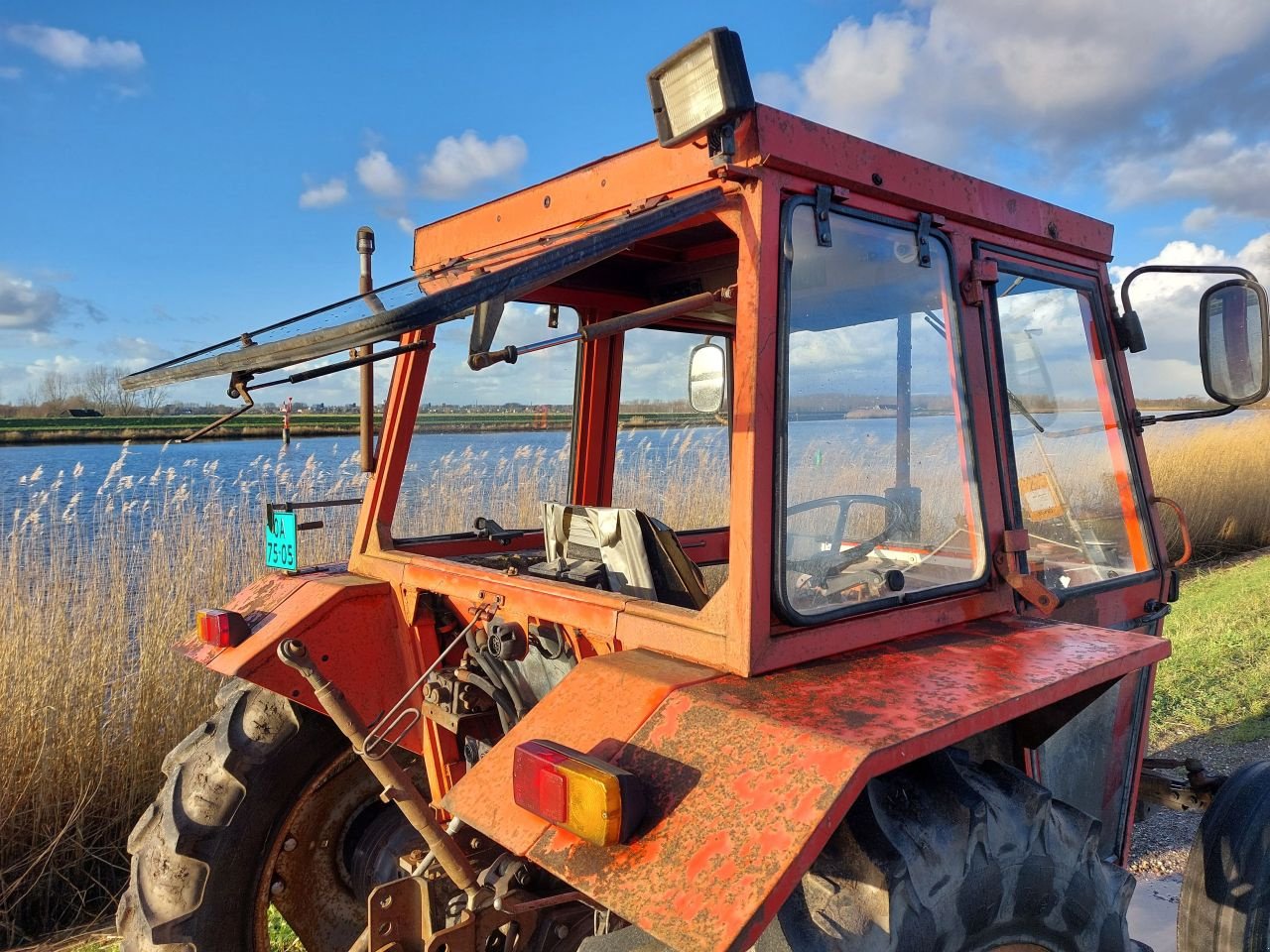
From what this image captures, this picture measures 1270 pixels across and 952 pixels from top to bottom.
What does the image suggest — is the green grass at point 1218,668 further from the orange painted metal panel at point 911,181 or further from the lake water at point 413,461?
the orange painted metal panel at point 911,181

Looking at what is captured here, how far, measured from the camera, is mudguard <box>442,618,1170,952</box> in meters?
1.25

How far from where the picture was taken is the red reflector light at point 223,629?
2.41 metres

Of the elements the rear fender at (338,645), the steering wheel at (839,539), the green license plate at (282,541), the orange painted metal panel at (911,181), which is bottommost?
the rear fender at (338,645)

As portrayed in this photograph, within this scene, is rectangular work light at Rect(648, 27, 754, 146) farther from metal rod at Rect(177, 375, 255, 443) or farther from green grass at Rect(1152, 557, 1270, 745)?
green grass at Rect(1152, 557, 1270, 745)

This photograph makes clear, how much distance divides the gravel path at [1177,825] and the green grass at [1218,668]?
0.39 feet

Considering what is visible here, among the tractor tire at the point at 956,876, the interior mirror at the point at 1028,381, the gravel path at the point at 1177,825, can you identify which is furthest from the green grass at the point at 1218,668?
the tractor tire at the point at 956,876

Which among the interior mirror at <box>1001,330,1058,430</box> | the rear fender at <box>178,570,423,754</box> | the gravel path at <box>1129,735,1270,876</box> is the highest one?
the interior mirror at <box>1001,330,1058,430</box>

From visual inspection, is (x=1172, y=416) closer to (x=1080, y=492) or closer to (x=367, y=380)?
(x=1080, y=492)

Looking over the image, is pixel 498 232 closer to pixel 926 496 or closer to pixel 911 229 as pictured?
pixel 911 229

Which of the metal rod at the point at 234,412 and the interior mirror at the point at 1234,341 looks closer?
the metal rod at the point at 234,412

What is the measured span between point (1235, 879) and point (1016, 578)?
0.98 meters

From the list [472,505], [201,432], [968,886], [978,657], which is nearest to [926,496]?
[978,657]

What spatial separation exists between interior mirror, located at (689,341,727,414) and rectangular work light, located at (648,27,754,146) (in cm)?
166

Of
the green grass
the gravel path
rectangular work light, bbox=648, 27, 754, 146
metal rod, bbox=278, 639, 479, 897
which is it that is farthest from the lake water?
the green grass
